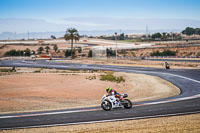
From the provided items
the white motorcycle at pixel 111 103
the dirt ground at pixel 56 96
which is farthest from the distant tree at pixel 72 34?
the white motorcycle at pixel 111 103

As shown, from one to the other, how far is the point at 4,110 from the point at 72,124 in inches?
283

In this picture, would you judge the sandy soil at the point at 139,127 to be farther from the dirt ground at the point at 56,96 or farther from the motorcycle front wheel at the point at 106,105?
the dirt ground at the point at 56,96

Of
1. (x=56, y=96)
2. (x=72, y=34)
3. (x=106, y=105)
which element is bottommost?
(x=56, y=96)

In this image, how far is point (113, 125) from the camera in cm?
1636

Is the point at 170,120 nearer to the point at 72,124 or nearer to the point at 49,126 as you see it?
the point at 72,124

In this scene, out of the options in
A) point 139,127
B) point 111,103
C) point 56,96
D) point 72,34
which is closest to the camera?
point 139,127

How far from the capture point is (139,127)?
1579 cm

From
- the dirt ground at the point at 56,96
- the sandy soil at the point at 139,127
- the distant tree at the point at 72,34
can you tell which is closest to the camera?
the sandy soil at the point at 139,127

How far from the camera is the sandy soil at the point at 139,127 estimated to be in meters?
15.2

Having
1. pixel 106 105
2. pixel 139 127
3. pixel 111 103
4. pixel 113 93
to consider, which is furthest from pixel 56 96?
pixel 139 127

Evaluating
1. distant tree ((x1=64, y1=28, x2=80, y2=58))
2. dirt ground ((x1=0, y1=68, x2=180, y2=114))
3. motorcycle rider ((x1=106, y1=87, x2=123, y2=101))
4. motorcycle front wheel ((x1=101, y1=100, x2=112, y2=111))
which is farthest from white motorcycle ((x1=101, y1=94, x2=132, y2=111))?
distant tree ((x1=64, y1=28, x2=80, y2=58))

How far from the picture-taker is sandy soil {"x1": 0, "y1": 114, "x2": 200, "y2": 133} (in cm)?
1519

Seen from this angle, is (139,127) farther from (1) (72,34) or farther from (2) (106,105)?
(1) (72,34)

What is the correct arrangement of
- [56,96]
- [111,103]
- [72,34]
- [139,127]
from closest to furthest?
[139,127] < [111,103] < [56,96] < [72,34]
